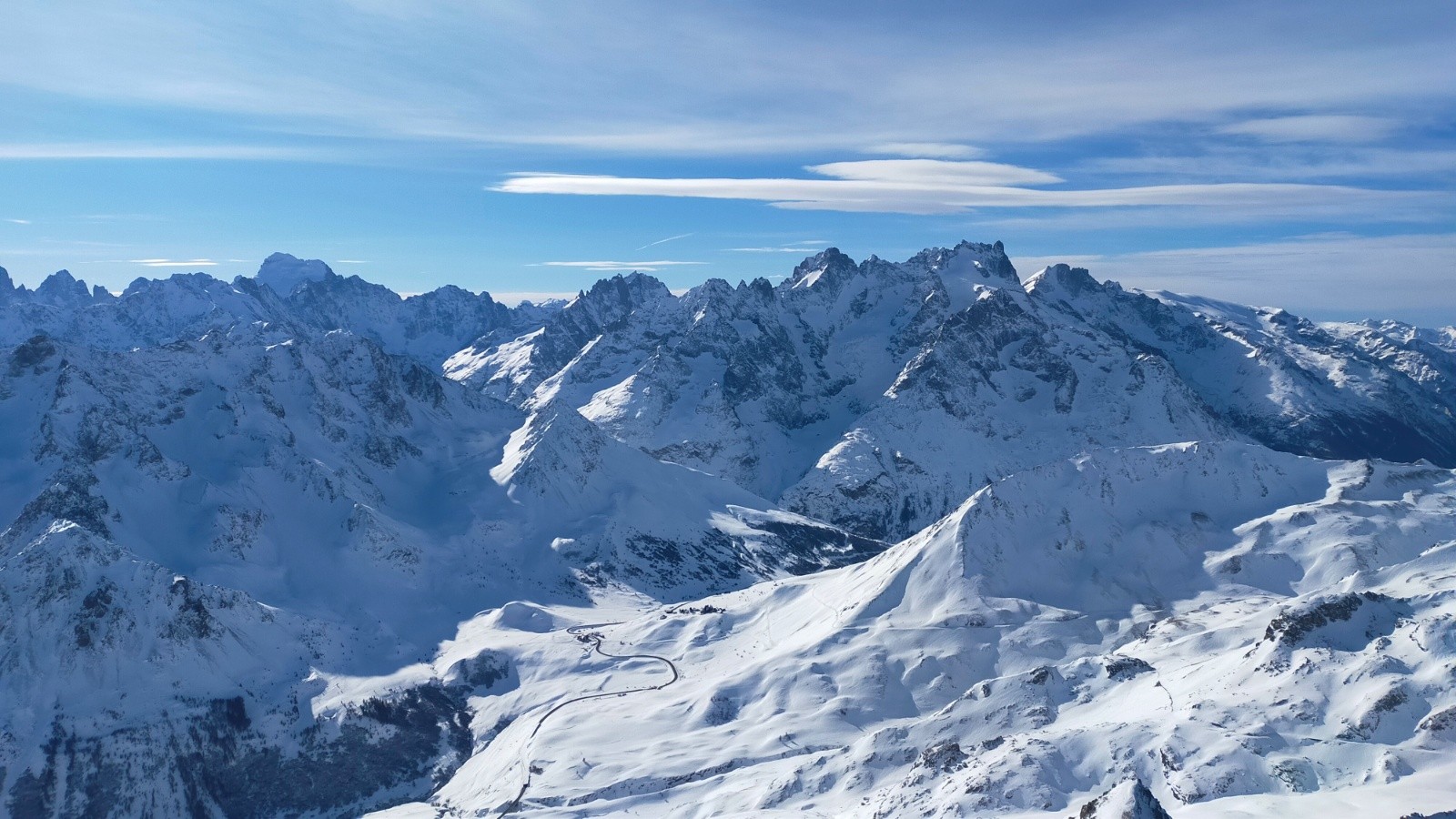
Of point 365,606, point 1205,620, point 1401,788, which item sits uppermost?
point 1401,788

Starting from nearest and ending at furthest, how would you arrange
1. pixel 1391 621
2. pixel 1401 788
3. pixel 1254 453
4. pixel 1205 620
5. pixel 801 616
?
pixel 1401 788 → pixel 1391 621 → pixel 1205 620 → pixel 801 616 → pixel 1254 453

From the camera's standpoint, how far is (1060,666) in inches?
4973

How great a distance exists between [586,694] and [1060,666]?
70779mm

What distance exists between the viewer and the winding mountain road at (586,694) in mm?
121000

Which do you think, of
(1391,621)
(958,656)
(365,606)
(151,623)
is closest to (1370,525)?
(1391,621)

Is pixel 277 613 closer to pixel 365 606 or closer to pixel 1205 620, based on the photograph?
pixel 365 606

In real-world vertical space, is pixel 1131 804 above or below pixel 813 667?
above

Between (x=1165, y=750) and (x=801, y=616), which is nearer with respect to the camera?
(x=1165, y=750)

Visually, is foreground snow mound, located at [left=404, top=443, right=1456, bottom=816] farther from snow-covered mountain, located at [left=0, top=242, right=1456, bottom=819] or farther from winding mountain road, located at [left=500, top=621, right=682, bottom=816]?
winding mountain road, located at [left=500, top=621, right=682, bottom=816]

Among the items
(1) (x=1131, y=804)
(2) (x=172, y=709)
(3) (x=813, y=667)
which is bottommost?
(2) (x=172, y=709)

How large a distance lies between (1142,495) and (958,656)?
5715 cm

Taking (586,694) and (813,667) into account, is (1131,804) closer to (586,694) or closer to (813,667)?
(813,667)

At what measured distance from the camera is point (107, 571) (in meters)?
158

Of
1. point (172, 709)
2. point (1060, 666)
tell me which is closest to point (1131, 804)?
point (1060, 666)
